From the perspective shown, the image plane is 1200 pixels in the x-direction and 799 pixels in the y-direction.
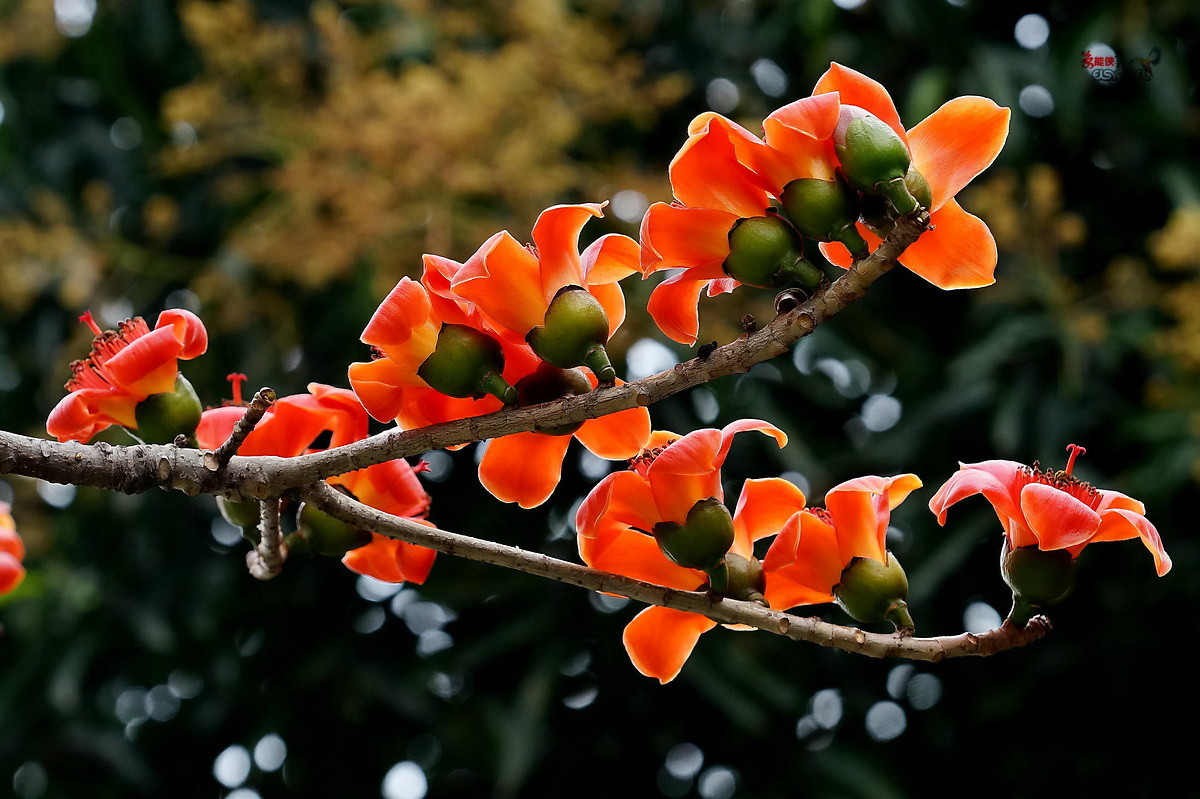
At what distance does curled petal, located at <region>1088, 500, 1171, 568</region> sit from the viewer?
432 millimetres

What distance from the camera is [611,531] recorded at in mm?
489

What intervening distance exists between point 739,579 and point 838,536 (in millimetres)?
49

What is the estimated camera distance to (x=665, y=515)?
469 millimetres

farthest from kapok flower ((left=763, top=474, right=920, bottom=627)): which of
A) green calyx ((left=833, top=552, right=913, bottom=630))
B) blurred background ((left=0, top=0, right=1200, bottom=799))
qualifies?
blurred background ((left=0, top=0, right=1200, bottom=799))

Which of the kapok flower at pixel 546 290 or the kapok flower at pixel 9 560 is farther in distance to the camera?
the kapok flower at pixel 9 560

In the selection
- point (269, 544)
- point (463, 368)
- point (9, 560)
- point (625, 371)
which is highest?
point (463, 368)

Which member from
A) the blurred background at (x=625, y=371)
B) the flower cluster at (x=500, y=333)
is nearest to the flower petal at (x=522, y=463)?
the flower cluster at (x=500, y=333)

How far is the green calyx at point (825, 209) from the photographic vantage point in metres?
0.42

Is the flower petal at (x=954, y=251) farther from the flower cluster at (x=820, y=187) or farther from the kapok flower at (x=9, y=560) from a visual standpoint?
the kapok flower at (x=9, y=560)

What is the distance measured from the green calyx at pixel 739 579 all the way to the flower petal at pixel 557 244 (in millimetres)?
138

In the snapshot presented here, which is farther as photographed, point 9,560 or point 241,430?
point 9,560

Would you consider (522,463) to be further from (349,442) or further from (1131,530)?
(1131,530)

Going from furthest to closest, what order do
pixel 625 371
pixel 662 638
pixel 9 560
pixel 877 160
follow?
pixel 625 371, pixel 9 560, pixel 662 638, pixel 877 160

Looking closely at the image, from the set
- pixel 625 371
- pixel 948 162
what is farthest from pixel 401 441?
pixel 625 371
